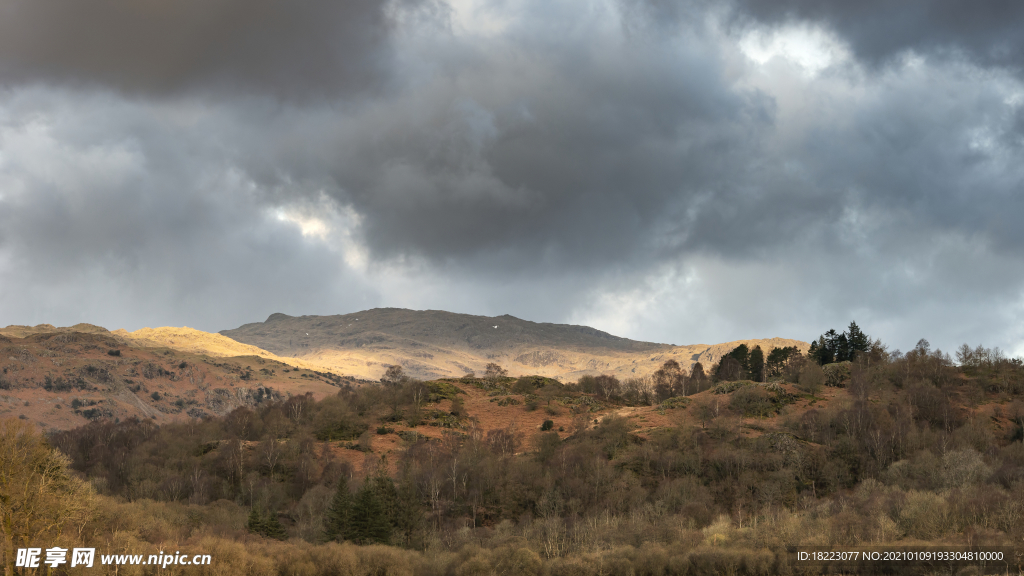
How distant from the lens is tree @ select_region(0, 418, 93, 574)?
113 feet

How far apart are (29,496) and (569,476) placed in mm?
60600

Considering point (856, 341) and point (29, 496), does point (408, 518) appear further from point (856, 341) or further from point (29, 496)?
point (856, 341)

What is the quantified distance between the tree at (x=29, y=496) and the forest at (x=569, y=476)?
0.53 ft

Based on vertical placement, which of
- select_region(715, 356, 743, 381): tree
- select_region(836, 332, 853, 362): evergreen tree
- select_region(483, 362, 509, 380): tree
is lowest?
select_region(483, 362, 509, 380): tree

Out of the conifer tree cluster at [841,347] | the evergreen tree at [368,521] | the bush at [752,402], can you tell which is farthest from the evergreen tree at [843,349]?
the evergreen tree at [368,521]

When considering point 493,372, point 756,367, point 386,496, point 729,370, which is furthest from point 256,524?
point 756,367

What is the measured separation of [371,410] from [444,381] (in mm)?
28768

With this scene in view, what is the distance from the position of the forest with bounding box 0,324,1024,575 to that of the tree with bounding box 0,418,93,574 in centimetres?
16

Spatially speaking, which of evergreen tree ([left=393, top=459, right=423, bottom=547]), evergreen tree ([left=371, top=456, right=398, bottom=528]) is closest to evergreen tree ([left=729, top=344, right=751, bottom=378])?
evergreen tree ([left=393, top=459, right=423, bottom=547])

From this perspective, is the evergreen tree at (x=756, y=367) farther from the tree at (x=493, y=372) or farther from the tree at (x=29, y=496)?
the tree at (x=29, y=496)

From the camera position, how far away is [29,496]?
35.6 metres

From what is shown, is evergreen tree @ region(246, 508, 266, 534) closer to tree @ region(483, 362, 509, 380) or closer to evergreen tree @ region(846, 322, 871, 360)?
tree @ region(483, 362, 509, 380)

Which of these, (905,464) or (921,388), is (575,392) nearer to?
(921,388)

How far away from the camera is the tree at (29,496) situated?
113 feet
